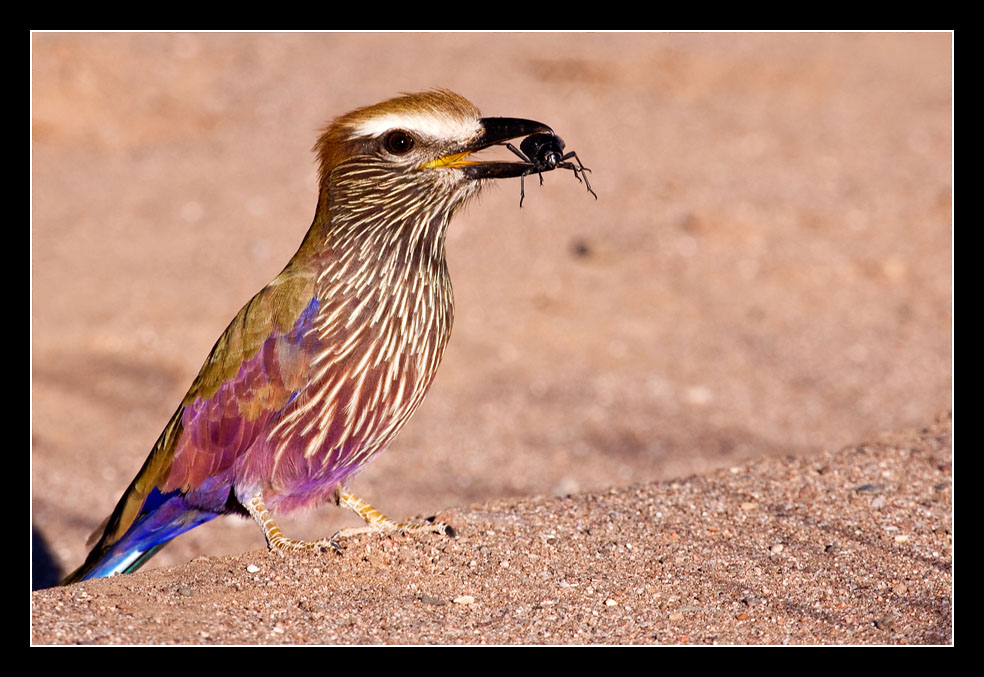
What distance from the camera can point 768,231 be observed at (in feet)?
36.8

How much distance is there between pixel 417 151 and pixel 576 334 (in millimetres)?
5434

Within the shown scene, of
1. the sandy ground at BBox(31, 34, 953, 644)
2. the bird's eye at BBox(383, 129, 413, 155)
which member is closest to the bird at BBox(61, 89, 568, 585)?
the bird's eye at BBox(383, 129, 413, 155)

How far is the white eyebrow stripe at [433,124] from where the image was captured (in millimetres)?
4371

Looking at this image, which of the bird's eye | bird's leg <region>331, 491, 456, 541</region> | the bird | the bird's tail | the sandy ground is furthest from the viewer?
the bird's tail

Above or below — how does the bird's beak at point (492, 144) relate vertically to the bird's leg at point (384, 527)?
above

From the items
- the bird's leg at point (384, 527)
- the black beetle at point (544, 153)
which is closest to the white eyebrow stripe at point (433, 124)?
the black beetle at point (544, 153)

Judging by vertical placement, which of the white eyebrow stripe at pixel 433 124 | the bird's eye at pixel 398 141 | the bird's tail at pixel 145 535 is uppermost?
the white eyebrow stripe at pixel 433 124

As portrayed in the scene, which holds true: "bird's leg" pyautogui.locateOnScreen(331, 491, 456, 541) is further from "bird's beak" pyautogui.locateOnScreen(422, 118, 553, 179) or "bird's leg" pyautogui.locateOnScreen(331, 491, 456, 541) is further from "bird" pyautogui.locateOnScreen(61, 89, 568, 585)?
"bird's beak" pyautogui.locateOnScreen(422, 118, 553, 179)

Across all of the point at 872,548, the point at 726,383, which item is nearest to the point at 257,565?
the point at 872,548

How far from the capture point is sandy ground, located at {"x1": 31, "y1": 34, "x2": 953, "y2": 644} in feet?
13.4

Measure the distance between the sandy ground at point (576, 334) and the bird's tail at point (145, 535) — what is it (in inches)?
11.6

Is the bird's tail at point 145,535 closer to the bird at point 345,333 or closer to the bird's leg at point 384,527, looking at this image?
the bird at point 345,333

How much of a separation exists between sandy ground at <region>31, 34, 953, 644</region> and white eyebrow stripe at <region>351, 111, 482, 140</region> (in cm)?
156

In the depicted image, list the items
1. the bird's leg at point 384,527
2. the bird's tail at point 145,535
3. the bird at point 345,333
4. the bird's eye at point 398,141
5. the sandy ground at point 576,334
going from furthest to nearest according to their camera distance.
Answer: the bird's tail at point 145,535, the bird's leg at point 384,527, the bird's eye at point 398,141, the bird at point 345,333, the sandy ground at point 576,334
